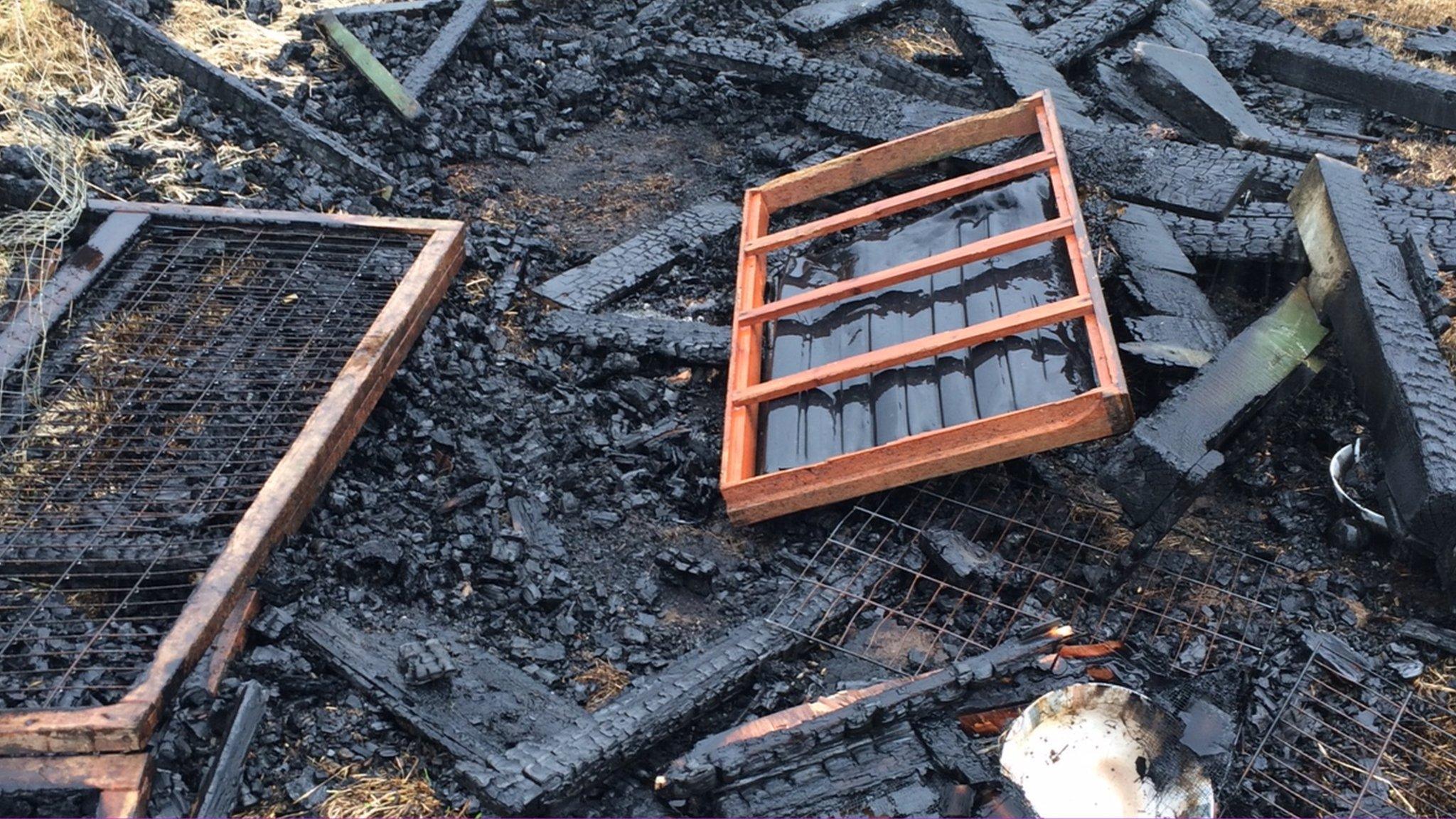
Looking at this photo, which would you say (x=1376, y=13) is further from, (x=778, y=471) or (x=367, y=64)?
(x=367, y=64)

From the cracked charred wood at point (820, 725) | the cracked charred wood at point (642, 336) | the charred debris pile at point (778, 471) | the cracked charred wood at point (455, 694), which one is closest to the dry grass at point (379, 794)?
the charred debris pile at point (778, 471)

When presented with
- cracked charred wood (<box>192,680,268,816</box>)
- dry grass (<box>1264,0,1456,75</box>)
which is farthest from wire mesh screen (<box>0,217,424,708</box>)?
dry grass (<box>1264,0,1456,75</box>)

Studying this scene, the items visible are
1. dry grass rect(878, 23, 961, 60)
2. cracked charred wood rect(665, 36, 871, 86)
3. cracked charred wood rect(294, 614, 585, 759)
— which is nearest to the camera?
cracked charred wood rect(294, 614, 585, 759)

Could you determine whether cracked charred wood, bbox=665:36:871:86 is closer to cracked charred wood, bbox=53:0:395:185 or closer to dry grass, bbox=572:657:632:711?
cracked charred wood, bbox=53:0:395:185

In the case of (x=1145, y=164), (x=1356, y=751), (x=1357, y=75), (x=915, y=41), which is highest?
(x=1145, y=164)

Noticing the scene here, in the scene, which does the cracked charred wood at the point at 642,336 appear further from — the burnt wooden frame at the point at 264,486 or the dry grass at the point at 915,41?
the dry grass at the point at 915,41

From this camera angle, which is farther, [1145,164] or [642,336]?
[1145,164]

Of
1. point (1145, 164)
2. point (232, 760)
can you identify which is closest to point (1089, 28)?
point (1145, 164)
